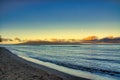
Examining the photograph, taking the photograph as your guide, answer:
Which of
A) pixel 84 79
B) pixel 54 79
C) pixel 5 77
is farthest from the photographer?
pixel 84 79

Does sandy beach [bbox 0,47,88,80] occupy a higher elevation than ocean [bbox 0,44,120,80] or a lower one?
higher

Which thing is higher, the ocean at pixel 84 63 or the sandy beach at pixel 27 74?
the sandy beach at pixel 27 74

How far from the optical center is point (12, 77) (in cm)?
711

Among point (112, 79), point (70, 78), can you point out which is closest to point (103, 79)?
point (112, 79)

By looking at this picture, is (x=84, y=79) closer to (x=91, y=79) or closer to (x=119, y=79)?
(x=91, y=79)

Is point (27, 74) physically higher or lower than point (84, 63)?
higher

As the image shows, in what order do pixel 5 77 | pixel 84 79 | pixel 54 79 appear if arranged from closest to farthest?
pixel 5 77 → pixel 54 79 → pixel 84 79

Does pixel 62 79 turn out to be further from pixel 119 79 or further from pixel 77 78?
pixel 119 79

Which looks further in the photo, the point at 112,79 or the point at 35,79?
the point at 112,79

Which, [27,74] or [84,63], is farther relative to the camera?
[84,63]

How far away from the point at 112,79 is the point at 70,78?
1.84 meters

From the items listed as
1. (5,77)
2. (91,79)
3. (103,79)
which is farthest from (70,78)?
(5,77)

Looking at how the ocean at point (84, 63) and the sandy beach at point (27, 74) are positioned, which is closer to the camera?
the sandy beach at point (27, 74)

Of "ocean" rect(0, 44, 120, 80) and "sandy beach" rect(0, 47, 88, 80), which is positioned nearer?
"sandy beach" rect(0, 47, 88, 80)
